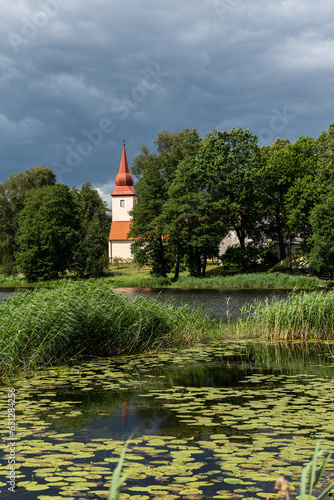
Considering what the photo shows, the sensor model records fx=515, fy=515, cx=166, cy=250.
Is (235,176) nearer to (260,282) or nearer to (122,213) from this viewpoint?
(260,282)

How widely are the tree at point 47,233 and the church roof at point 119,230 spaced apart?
58.7 feet

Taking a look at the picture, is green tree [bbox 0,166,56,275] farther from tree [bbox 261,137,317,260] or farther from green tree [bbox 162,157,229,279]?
tree [bbox 261,137,317,260]

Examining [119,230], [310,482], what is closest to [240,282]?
[119,230]

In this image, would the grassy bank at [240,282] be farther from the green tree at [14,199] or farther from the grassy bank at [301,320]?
the grassy bank at [301,320]

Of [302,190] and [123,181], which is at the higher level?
[123,181]

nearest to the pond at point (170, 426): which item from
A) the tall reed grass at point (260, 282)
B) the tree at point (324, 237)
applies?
the tall reed grass at point (260, 282)

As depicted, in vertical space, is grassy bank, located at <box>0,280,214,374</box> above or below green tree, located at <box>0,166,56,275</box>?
below

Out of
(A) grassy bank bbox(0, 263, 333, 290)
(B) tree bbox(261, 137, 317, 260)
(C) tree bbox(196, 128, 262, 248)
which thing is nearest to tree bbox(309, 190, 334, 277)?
(A) grassy bank bbox(0, 263, 333, 290)

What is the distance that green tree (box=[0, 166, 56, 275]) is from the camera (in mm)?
52938

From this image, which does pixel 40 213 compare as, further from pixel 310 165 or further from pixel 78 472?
pixel 78 472

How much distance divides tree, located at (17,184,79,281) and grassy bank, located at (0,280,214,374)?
36.3 m

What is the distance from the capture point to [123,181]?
261 feet

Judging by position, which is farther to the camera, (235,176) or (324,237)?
(235,176)

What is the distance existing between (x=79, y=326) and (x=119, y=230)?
204 ft
